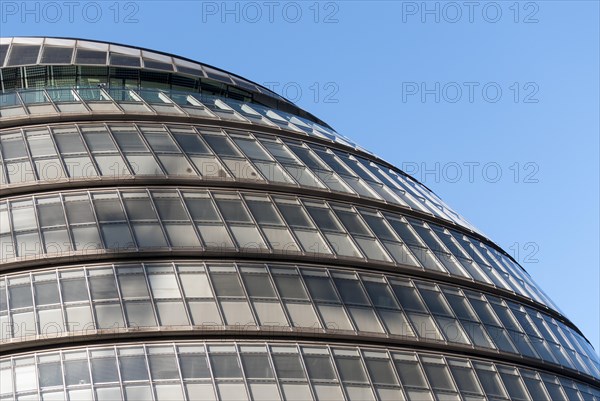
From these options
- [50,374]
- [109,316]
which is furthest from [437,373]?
[50,374]

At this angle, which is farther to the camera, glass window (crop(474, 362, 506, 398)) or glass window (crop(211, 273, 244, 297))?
glass window (crop(474, 362, 506, 398))

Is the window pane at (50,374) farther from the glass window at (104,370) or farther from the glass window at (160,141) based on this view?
the glass window at (160,141)

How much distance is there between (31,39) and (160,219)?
47.6 feet

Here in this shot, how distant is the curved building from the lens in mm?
35562

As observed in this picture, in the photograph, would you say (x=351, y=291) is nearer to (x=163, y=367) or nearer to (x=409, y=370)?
(x=409, y=370)

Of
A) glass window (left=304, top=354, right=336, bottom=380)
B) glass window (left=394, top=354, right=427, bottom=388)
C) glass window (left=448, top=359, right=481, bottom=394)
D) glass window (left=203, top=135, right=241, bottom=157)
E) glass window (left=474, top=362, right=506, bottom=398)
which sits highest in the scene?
glass window (left=203, top=135, right=241, bottom=157)

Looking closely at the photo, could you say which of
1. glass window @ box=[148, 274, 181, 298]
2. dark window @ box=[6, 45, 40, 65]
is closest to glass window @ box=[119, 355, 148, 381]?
glass window @ box=[148, 274, 181, 298]

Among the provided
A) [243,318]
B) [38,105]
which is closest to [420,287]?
[243,318]

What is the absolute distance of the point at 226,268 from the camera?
3838cm

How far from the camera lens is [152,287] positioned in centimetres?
3722

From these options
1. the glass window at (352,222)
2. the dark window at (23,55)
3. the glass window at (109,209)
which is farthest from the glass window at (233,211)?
the dark window at (23,55)

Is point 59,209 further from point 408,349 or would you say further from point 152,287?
point 408,349

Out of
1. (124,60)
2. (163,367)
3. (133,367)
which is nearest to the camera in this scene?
(133,367)

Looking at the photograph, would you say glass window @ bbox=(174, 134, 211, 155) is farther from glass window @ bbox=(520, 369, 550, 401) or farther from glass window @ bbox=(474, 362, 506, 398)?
glass window @ bbox=(520, 369, 550, 401)
